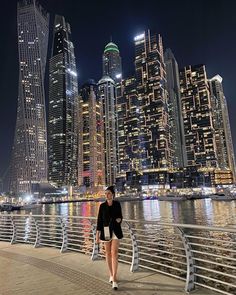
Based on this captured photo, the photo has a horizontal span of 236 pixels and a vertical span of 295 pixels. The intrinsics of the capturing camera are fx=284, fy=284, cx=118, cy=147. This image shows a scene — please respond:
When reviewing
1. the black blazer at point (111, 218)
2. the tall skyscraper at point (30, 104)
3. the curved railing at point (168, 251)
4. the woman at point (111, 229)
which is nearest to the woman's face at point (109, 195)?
the woman at point (111, 229)

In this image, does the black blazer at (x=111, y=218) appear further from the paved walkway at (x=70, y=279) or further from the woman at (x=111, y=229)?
the paved walkway at (x=70, y=279)

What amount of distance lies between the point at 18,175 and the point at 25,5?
370 ft

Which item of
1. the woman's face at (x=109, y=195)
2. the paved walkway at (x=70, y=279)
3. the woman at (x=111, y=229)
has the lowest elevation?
the paved walkway at (x=70, y=279)

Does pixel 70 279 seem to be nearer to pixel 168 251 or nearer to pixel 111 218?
pixel 111 218

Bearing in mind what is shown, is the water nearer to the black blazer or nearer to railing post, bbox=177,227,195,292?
railing post, bbox=177,227,195,292

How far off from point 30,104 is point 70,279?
165m

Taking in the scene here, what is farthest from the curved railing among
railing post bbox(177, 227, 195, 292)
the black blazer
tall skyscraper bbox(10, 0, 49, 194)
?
tall skyscraper bbox(10, 0, 49, 194)

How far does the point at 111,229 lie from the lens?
5621 millimetres

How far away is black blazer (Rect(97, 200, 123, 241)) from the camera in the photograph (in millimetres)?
5621

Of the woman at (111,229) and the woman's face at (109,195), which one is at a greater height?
the woman's face at (109,195)

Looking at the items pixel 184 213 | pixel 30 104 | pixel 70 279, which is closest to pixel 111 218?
pixel 70 279

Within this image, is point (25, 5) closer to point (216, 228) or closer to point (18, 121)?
point (18, 121)

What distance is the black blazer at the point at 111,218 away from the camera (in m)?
5.62

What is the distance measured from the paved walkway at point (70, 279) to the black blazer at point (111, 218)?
98cm
